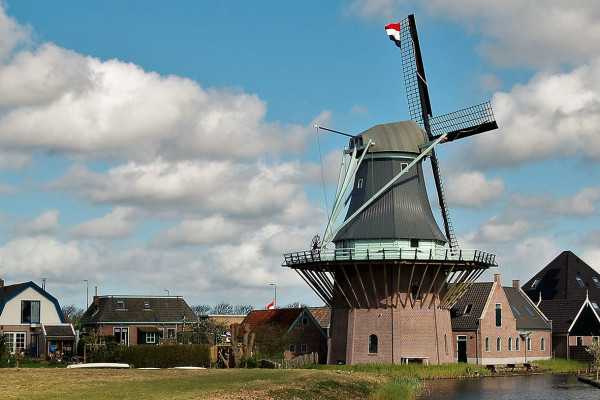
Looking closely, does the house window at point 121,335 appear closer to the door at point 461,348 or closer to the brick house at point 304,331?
the brick house at point 304,331

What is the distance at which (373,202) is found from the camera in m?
44.7

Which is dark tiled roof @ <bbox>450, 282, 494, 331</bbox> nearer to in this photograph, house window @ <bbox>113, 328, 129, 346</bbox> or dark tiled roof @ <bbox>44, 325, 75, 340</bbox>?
house window @ <bbox>113, 328, 129, 346</bbox>

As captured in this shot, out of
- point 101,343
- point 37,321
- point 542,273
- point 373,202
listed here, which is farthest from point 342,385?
point 542,273

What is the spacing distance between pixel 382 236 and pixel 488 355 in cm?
1150

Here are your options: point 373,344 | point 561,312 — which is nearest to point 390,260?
point 373,344

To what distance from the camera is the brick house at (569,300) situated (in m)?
56.2

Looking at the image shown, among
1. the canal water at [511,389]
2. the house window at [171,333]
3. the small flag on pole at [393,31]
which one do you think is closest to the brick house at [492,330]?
the canal water at [511,389]

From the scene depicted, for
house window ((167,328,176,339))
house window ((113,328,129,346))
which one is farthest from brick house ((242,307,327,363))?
house window ((113,328,129,346))

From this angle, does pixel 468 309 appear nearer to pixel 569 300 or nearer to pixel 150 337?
pixel 569 300

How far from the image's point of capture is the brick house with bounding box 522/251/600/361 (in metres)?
56.2

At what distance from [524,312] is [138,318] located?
946 inches

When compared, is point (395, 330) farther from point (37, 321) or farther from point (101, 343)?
point (37, 321)

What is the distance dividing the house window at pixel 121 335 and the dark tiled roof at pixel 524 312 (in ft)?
77.7

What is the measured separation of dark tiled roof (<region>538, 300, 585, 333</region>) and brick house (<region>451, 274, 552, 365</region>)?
223 cm
